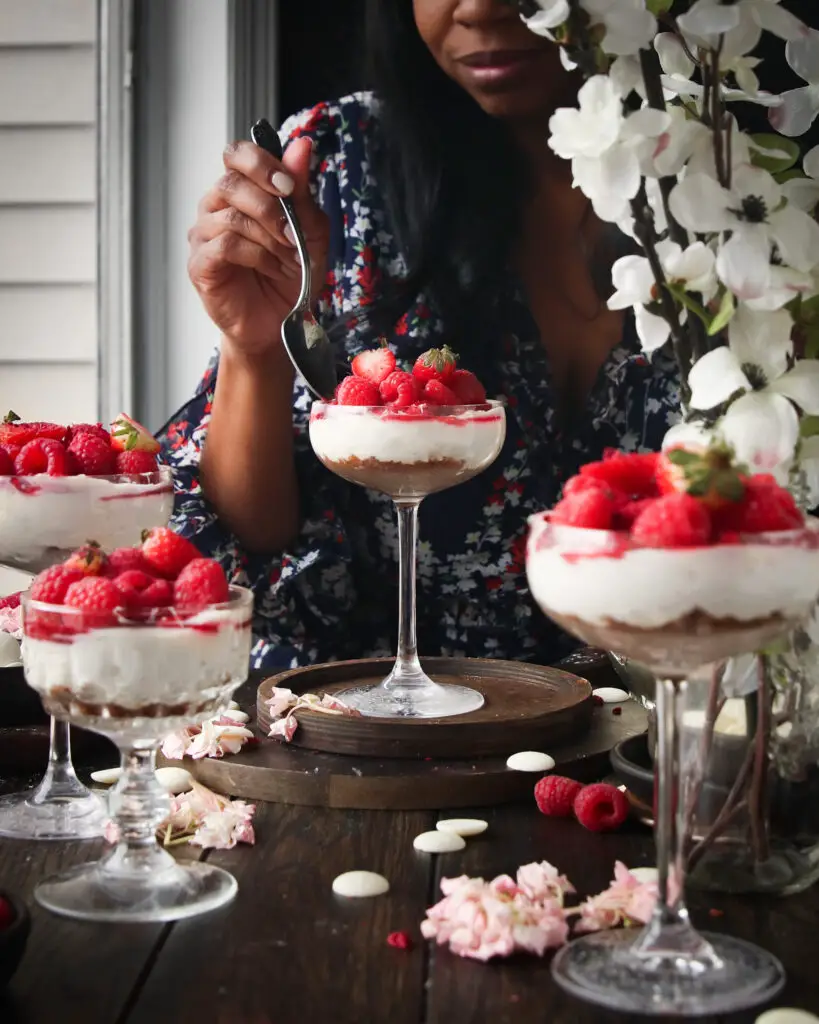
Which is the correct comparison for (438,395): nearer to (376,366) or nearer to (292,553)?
(376,366)

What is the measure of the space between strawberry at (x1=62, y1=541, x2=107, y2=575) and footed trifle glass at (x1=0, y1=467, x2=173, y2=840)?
0.67ft

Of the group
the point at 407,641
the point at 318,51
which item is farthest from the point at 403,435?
the point at 318,51

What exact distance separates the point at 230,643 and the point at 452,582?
1.27 meters

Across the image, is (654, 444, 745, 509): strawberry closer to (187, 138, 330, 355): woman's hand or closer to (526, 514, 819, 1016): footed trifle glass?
(526, 514, 819, 1016): footed trifle glass

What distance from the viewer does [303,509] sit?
219 cm

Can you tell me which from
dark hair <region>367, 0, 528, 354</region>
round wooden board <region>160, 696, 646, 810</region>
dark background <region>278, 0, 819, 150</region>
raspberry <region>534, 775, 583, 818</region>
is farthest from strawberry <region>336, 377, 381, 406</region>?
dark background <region>278, 0, 819, 150</region>

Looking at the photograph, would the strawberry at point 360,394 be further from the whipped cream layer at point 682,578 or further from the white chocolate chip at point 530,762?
the whipped cream layer at point 682,578

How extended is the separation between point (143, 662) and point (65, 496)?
0.35 meters

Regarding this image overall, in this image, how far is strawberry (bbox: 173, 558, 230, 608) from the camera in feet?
3.16

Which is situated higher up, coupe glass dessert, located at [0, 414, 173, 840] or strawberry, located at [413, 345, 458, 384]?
strawberry, located at [413, 345, 458, 384]

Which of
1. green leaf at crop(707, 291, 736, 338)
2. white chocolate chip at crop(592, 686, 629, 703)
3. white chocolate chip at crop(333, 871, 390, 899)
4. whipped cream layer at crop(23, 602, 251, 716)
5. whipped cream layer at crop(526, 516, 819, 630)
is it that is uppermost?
green leaf at crop(707, 291, 736, 338)

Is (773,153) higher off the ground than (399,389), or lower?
higher

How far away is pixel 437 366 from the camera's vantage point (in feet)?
4.88

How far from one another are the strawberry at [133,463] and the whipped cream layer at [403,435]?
25 centimetres
